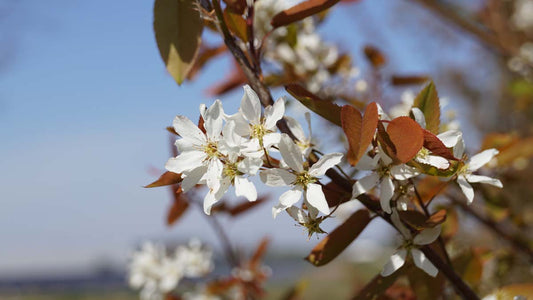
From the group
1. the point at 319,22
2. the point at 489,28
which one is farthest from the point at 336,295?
the point at 319,22

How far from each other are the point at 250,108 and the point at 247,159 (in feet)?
0.22

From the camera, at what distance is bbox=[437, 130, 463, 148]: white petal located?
0.57 meters

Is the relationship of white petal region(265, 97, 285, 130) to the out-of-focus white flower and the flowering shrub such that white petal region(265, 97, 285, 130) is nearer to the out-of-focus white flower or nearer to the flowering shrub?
the flowering shrub

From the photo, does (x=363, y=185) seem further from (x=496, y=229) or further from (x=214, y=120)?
(x=496, y=229)

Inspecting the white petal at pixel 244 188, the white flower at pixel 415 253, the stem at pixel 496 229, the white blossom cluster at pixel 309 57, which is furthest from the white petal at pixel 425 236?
the white blossom cluster at pixel 309 57

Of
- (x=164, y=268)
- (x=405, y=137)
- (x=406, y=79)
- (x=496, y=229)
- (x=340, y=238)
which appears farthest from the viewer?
(x=164, y=268)

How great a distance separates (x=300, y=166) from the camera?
0.55m

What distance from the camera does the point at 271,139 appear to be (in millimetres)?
533

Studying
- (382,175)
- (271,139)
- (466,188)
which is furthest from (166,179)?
(466,188)

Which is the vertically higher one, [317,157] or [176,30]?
[176,30]

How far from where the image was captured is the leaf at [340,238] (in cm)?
63

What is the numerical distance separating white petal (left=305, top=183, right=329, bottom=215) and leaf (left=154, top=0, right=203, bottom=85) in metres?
0.29

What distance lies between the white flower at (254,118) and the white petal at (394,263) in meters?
0.23

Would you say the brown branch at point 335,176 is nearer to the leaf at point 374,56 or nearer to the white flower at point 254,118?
the white flower at point 254,118
